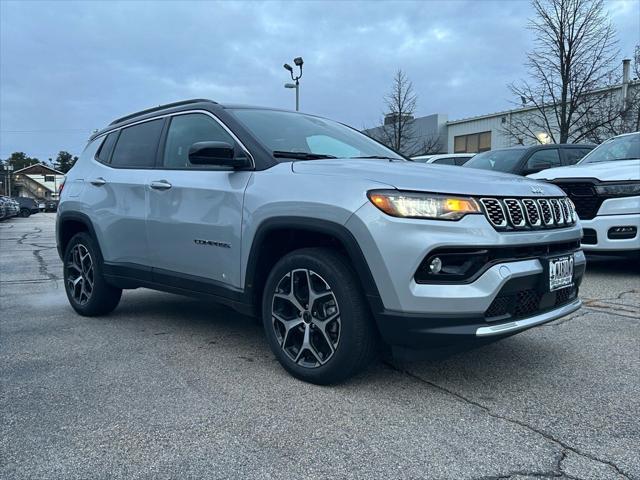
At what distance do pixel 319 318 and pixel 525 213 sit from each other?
1.26m

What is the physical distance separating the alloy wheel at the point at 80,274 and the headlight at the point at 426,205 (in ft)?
10.5

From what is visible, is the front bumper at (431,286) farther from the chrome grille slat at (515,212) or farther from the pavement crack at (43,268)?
the pavement crack at (43,268)

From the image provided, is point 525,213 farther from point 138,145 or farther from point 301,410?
point 138,145

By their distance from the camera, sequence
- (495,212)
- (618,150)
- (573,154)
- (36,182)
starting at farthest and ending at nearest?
(36,182)
(573,154)
(618,150)
(495,212)

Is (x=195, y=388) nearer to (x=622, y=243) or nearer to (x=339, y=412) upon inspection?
(x=339, y=412)

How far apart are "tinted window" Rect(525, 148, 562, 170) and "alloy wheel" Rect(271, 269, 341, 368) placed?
6292mm

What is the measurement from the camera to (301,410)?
2.93m

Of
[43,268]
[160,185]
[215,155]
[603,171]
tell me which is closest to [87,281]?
[160,185]

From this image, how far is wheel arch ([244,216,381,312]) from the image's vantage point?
295cm

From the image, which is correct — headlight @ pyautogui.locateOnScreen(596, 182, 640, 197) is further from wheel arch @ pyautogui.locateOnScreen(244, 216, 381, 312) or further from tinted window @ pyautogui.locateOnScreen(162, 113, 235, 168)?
tinted window @ pyautogui.locateOnScreen(162, 113, 235, 168)

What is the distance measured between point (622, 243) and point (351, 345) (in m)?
4.60

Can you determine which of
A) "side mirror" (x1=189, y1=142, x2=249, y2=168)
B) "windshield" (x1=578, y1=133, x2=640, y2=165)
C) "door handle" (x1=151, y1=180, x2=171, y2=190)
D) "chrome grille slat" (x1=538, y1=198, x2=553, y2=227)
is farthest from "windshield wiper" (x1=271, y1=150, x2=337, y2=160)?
"windshield" (x1=578, y1=133, x2=640, y2=165)

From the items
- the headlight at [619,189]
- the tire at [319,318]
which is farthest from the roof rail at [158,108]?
the headlight at [619,189]

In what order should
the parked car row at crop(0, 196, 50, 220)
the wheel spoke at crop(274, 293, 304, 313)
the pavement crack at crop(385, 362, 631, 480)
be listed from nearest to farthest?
1. the pavement crack at crop(385, 362, 631, 480)
2. the wheel spoke at crop(274, 293, 304, 313)
3. the parked car row at crop(0, 196, 50, 220)
